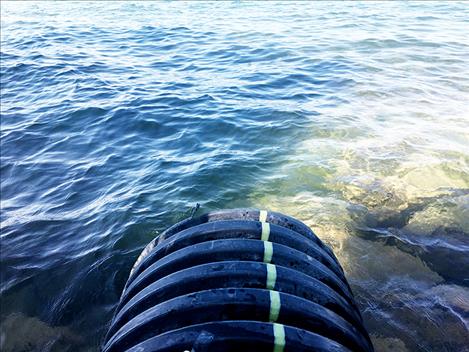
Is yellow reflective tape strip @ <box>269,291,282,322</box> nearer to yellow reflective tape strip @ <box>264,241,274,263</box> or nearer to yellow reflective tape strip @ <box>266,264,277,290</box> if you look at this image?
yellow reflective tape strip @ <box>266,264,277,290</box>

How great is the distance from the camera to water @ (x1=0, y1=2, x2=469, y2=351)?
4.78 m

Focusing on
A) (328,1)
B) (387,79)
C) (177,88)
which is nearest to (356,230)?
(387,79)

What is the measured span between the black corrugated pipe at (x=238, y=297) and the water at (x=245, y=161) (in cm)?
164

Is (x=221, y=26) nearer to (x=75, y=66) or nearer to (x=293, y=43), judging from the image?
(x=293, y=43)

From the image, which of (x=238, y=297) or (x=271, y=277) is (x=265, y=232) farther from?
(x=238, y=297)

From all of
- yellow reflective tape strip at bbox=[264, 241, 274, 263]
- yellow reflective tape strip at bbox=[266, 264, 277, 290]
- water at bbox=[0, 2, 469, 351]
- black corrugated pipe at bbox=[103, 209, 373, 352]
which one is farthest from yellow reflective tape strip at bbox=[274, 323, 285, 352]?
water at bbox=[0, 2, 469, 351]

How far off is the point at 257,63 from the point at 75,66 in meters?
5.99

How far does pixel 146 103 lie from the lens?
10.2m

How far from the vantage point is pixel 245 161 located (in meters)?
7.48

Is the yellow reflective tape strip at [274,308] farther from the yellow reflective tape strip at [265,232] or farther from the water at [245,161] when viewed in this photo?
the water at [245,161]

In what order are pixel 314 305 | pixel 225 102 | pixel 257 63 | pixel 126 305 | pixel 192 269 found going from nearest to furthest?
1. pixel 314 305
2. pixel 192 269
3. pixel 126 305
4. pixel 225 102
5. pixel 257 63

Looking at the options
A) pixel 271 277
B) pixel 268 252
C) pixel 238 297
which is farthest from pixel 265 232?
pixel 238 297

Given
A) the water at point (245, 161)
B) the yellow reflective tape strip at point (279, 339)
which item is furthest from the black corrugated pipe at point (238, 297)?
the water at point (245, 161)

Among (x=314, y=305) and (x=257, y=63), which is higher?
(x=314, y=305)
